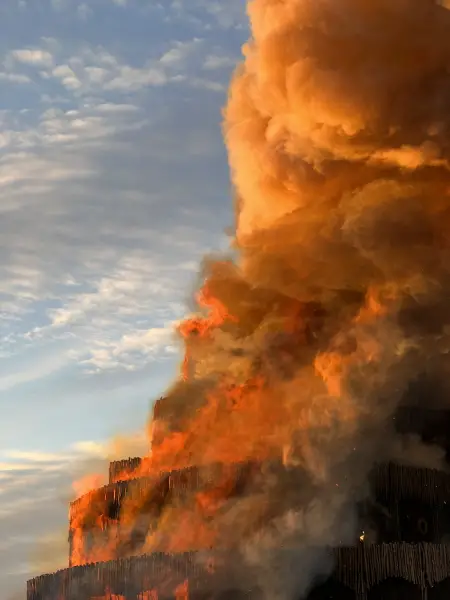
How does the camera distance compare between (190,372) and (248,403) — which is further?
(190,372)

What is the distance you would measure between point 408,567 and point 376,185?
73.9 feet

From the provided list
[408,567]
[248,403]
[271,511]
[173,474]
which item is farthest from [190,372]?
[408,567]

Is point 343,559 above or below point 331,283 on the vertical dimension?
below

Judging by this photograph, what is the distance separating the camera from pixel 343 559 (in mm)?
52031

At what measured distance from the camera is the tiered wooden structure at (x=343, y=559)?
5128cm

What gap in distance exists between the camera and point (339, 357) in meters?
59.1

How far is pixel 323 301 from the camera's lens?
210 ft

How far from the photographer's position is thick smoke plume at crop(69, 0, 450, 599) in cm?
5466

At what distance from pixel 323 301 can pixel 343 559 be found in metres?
18.0

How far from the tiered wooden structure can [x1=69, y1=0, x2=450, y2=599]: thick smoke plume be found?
1.25 m

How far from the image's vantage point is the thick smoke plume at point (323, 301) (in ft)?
179

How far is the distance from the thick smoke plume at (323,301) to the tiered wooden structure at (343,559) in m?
1.25

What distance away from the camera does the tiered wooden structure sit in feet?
168

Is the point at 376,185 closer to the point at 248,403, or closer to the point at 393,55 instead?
the point at 393,55
